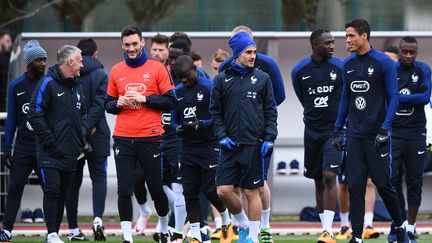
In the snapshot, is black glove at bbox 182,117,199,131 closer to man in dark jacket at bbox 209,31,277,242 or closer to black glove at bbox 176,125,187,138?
black glove at bbox 176,125,187,138

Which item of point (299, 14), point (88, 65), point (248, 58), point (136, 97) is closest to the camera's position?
point (248, 58)

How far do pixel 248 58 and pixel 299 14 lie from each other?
716 centimetres

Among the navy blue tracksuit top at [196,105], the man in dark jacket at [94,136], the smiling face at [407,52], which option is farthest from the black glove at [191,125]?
the smiling face at [407,52]

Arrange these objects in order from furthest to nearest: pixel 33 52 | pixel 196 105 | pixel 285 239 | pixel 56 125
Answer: pixel 285 239 → pixel 33 52 → pixel 196 105 → pixel 56 125

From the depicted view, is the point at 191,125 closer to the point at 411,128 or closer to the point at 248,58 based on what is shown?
the point at 248,58

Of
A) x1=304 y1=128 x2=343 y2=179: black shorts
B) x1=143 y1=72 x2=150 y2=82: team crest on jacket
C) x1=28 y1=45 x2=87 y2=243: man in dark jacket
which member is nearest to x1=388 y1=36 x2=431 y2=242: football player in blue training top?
x1=304 y1=128 x2=343 y2=179: black shorts

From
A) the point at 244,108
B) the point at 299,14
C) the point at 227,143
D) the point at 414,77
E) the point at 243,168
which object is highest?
the point at 299,14

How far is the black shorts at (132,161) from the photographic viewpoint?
1207 centimetres

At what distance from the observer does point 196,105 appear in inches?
499

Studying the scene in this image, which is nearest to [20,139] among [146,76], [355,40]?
[146,76]

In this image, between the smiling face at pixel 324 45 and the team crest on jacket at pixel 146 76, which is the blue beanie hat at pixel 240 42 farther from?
the smiling face at pixel 324 45

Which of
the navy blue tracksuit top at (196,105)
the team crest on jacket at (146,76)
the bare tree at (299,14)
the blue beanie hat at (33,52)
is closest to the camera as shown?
the team crest on jacket at (146,76)

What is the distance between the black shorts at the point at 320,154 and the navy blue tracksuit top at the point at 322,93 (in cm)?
9

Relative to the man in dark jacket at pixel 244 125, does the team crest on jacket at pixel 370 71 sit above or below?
above
